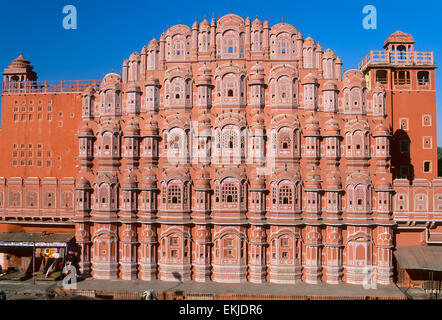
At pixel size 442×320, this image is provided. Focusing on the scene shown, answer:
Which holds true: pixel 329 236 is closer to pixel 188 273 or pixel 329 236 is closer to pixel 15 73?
pixel 188 273

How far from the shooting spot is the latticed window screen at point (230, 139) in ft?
133

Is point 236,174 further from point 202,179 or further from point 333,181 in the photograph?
point 333,181

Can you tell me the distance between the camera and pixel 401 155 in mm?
45969

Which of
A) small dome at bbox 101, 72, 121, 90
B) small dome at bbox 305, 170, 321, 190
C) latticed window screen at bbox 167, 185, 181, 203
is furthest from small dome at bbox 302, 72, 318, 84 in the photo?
small dome at bbox 101, 72, 121, 90

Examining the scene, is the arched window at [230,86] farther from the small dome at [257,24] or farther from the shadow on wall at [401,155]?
the shadow on wall at [401,155]

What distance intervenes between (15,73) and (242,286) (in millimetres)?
39257

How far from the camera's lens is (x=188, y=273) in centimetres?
3988

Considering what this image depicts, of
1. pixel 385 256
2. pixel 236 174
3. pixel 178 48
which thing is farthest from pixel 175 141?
pixel 385 256

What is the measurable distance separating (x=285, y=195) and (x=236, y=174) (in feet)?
17.3

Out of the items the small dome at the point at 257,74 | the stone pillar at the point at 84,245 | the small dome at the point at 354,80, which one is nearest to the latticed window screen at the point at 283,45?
the small dome at the point at 257,74

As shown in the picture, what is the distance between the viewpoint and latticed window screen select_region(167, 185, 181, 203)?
4034 cm
